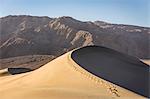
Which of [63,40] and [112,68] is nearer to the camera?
[112,68]

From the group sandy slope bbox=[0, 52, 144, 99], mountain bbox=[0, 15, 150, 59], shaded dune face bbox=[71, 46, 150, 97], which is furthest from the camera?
mountain bbox=[0, 15, 150, 59]

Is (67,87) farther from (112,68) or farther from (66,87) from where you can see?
(112,68)

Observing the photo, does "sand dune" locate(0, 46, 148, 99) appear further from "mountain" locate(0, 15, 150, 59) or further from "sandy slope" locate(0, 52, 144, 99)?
"mountain" locate(0, 15, 150, 59)

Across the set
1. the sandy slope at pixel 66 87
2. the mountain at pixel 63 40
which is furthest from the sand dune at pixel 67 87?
the mountain at pixel 63 40

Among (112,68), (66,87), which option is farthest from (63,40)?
(66,87)

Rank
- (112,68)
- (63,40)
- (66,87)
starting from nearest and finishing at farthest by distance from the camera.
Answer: (66,87) → (112,68) → (63,40)

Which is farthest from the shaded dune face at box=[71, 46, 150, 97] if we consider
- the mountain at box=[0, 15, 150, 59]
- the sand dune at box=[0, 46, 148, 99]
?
the mountain at box=[0, 15, 150, 59]

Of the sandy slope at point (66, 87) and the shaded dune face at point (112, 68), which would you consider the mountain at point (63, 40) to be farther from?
the sandy slope at point (66, 87)
